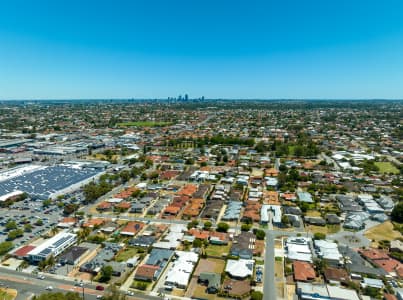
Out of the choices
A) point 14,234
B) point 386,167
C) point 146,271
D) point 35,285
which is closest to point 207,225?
point 146,271

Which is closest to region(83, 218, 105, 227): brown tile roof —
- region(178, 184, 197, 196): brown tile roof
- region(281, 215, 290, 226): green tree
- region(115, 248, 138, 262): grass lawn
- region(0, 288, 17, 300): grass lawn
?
region(115, 248, 138, 262): grass lawn

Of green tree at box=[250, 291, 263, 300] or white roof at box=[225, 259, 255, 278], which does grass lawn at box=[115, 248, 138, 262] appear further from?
green tree at box=[250, 291, 263, 300]

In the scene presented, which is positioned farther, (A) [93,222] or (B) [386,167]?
(B) [386,167]

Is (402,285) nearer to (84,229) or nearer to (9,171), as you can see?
(84,229)

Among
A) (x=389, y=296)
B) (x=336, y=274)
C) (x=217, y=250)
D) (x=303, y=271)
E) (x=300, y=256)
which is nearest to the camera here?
(x=389, y=296)

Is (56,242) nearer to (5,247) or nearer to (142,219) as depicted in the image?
(5,247)

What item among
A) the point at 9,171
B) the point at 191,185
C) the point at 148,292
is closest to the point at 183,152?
the point at 191,185
